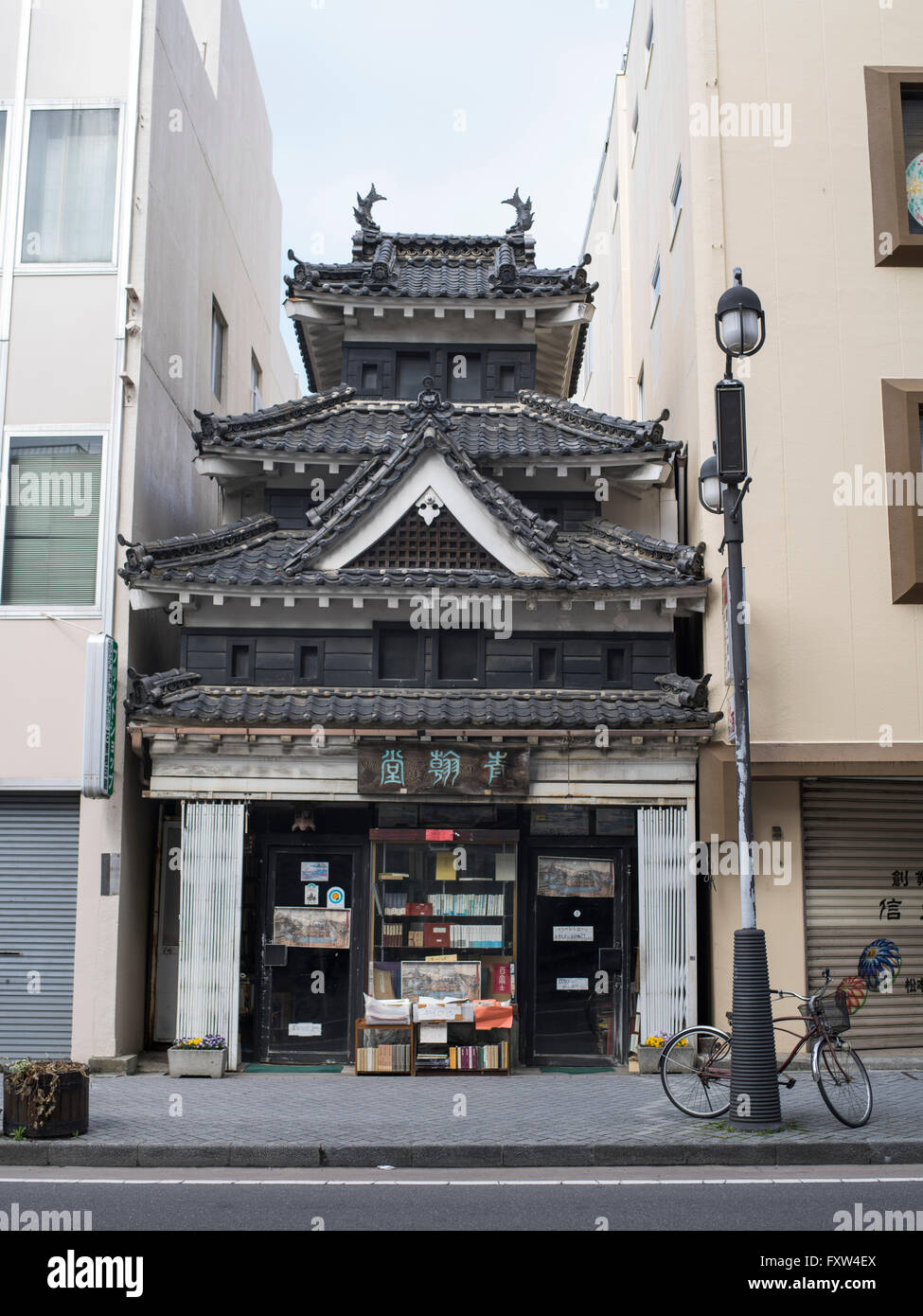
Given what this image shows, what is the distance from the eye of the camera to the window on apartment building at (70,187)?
55.4 ft

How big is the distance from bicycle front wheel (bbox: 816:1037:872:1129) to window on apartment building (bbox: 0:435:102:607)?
10.4 metres

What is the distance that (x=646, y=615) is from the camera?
54.2ft

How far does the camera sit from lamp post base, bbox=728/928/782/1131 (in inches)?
431

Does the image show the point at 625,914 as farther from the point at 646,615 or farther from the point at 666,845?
the point at 646,615

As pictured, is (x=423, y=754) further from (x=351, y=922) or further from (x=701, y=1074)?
(x=701, y=1074)

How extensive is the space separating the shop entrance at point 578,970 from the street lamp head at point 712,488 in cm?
540

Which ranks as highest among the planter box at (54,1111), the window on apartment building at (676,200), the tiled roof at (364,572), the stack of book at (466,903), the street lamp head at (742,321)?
the window on apartment building at (676,200)

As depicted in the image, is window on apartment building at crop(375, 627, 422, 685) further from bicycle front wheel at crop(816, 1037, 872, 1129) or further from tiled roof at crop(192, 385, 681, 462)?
bicycle front wheel at crop(816, 1037, 872, 1129)

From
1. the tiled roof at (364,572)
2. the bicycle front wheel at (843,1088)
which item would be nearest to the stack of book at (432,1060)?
the bicycle front wheel at (843,1088)

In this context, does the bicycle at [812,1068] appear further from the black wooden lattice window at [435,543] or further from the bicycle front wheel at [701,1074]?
the black wooden lattice window at [435,543]

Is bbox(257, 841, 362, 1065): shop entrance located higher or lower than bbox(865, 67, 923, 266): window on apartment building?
lower

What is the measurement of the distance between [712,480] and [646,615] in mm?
4061

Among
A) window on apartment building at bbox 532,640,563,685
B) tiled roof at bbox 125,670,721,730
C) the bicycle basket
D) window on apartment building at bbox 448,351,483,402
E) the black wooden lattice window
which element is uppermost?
window on apartment building at bbox 448,351,483,402

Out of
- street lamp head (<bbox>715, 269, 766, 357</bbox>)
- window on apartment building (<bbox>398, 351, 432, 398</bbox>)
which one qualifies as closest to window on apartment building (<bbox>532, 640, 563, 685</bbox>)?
street lamp head (<bbox>715, 269, 766, 357</bbox>)
